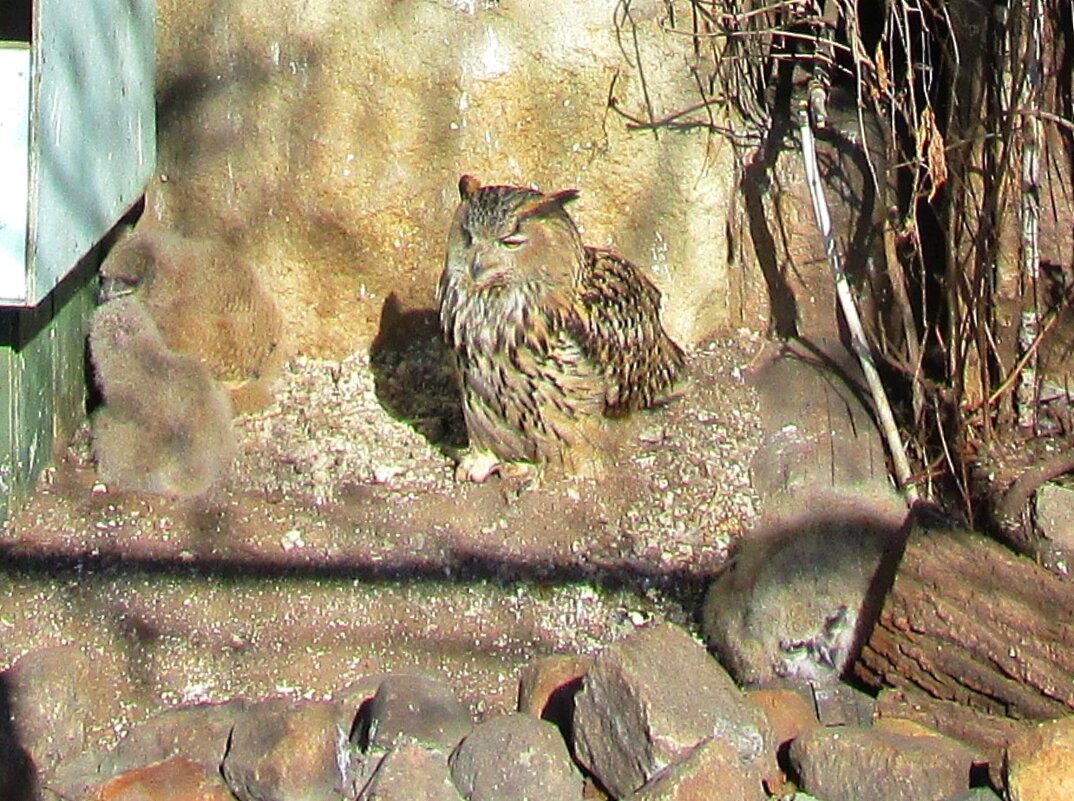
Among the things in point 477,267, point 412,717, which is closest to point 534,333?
point 477,267

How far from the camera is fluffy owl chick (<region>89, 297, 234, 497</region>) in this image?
507cm

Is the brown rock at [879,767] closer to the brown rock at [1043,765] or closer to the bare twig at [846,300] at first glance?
the brown rock at [1043,765]

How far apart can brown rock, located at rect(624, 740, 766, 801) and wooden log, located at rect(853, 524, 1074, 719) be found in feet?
2.02

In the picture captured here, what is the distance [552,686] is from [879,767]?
0.83m

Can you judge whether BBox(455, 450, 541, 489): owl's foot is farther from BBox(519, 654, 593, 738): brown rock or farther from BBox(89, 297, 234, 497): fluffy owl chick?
BBox(519, 654, 593, 738): brown rock

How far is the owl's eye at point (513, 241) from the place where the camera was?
198 inches

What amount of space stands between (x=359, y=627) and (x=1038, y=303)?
7.25ft

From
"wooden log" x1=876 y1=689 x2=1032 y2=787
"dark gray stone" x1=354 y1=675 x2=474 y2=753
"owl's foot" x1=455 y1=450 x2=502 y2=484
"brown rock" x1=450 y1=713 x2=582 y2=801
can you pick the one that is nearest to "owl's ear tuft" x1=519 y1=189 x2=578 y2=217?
"owl's foot" x1=455 y1=450 x2=502 y2=484

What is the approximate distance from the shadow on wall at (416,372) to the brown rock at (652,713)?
151 cm

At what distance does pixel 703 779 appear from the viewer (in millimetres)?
3984

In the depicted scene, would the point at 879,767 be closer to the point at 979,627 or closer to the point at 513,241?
the point at 979,627

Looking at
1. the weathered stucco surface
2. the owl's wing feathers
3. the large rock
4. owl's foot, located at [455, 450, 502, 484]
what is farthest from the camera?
the weathered stucco surface

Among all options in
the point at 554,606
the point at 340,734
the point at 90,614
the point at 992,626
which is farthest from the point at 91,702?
the point at 992,626

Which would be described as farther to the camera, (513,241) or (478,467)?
(478,467)
